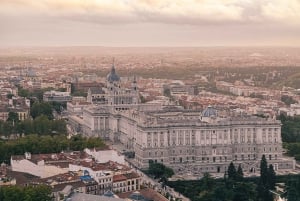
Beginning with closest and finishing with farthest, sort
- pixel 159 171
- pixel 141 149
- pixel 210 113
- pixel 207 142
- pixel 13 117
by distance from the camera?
pixel 159 171, pixel 141 149, pixel 207 142, pixel 210 113, pixel 13 117

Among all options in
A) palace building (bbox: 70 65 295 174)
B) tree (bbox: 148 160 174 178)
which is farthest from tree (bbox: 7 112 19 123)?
tree (bbox: 148 160 174 178)

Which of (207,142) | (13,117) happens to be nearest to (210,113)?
(207,142)

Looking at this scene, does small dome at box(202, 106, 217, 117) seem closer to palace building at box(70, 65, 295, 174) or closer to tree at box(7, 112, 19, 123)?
palace building at box(70, 65, 295, 174)

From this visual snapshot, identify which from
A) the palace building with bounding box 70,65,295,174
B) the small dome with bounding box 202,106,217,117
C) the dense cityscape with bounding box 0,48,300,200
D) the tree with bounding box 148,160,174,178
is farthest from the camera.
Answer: the small dome with bounding box 202,106,217,117

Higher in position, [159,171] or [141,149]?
[141,149]

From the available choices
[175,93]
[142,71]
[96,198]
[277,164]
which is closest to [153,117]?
[277,164]

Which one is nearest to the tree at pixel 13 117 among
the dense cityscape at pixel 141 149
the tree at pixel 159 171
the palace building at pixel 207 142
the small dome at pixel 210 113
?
the dense cityscape at pixel 141 149

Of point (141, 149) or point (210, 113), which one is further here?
point (210, 113)

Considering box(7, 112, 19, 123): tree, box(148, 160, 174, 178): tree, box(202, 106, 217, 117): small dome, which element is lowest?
box(148, 160, 174, 178): tree

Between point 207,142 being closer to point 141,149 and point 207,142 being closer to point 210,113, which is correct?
point 210,113

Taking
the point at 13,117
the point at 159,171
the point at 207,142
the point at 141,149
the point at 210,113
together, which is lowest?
the point at 159,171

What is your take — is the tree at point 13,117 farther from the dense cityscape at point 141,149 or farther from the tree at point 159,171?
the tree at point 159,171

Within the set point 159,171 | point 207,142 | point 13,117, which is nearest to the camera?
point 159,171
